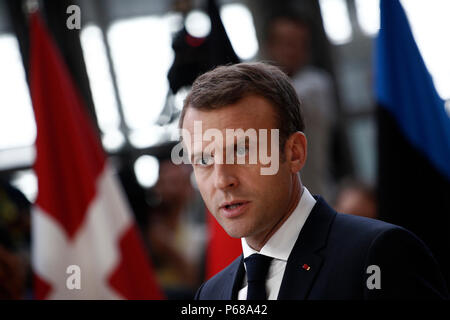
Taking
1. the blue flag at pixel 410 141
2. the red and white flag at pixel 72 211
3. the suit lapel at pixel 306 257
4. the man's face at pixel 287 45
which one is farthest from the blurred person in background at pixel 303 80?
the red and white flag at pixel 72 211

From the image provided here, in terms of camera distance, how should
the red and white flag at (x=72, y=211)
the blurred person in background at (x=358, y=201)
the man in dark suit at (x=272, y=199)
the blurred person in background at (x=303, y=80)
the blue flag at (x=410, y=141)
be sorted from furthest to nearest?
the blurred person in background at (x=358, y=201) → the red and white flag at (x=72, y=211) → the blurred person in background at (x=303, y=80) → the blue flag at (x=410, y=141) → the man in dark suit at (x=272, y=199)

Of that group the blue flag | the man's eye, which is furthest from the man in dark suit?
the blue flag

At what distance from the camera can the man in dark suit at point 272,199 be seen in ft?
3.89

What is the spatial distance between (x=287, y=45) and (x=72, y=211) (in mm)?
1160

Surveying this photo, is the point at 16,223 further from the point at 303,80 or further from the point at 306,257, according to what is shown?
the point at 306,257

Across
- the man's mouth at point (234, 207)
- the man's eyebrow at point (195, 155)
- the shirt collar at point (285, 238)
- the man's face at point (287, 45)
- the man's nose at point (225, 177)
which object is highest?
the man's face at point (287, 45)

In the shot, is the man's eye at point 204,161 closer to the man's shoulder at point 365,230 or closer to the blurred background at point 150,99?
the man's shoulder at point 365,230

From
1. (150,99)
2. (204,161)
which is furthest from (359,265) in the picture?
(150,99)

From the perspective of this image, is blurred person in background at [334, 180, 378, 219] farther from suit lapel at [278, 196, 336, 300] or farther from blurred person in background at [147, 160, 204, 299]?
suit lapel at [278, 196, 336, 300]

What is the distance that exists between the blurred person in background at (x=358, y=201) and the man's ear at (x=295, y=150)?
1.64m

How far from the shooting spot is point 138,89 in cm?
559

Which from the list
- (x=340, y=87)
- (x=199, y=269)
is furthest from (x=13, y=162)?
(x=340, y=87)

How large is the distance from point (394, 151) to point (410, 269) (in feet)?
3.54

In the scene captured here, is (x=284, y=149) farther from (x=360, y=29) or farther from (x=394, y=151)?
(x=360, y=29)
